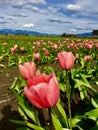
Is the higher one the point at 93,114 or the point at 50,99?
the point at 50,99

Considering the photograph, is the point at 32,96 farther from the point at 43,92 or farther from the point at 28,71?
the point at 28,71

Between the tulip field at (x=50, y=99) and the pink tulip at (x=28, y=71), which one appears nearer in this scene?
the tulip field at (x=50, y=99)

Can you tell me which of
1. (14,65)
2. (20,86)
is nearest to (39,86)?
(20,86)

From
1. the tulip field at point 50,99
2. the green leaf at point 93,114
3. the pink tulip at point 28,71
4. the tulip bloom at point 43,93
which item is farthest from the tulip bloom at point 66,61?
the tulip bloom at point 43,93

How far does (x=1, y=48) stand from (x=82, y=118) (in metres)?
10.4

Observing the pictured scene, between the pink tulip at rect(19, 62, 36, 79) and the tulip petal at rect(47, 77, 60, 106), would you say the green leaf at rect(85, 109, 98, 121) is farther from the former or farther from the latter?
the tulip petal at rect(47, 77, 60, 106)

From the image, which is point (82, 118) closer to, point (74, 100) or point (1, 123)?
point (1, 123)

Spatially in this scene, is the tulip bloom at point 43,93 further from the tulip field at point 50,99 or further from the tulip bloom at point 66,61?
the tulip bloom at point 66,61

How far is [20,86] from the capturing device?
5.90 metres

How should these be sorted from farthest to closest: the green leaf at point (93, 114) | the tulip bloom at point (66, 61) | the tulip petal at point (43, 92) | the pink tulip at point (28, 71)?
the green leaf at point (93, 114)
the tulip bloom at point (66, 61)
the pink tulip at point (28, 71)
the tulip petal at point (43, 92)

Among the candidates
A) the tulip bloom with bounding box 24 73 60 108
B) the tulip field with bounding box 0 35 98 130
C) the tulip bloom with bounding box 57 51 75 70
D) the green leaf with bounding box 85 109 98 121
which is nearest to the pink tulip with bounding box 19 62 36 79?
the tulip field with bounding box 0 35 98 130

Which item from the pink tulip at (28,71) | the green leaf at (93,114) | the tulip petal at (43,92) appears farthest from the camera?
the green leaf at (93,114)

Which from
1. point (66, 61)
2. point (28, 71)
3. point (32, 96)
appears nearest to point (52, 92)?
point (32, 96)

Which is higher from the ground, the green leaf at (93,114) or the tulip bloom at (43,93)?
the tulip bloom at (43,93)
